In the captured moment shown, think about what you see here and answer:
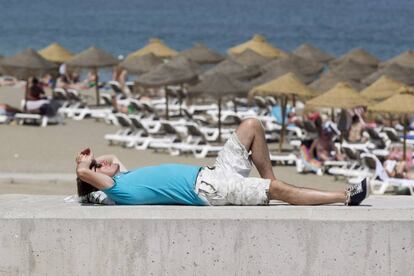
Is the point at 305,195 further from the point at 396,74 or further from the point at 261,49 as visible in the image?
the point at 261,49

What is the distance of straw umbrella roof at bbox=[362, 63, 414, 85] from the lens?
25672mm

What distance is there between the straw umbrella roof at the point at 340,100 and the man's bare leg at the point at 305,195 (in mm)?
12919

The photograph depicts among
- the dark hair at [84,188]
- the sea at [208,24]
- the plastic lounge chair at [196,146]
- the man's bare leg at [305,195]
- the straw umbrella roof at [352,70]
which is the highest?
the sea at [208,24]

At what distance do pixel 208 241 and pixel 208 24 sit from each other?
86767 millimetres

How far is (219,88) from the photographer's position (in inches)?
850

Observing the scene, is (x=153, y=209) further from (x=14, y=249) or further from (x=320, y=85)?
(x=320, y=85)

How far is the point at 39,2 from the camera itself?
12381 centimetres

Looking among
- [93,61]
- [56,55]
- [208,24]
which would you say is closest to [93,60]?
[93,61]

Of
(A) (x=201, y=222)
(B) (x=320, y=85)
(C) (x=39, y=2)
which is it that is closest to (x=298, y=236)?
(A) (x=201, y=222)

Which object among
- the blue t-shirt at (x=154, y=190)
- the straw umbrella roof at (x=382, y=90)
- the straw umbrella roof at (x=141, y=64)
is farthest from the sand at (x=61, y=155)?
the blue t-shirt at (x=154, y=190)

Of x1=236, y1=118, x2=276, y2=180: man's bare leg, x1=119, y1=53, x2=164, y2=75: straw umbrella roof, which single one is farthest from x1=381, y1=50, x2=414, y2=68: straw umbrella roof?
x1=236, y1=118, x2=276, y2=180: man's bare leg

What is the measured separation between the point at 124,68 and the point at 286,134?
22.9 feet

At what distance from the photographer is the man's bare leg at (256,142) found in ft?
23.9

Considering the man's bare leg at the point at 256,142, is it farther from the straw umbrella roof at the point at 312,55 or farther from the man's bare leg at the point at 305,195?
the straw umbrella roof at the point at 312,55
